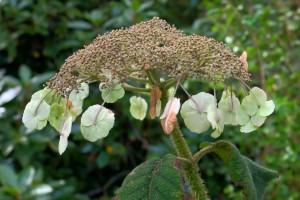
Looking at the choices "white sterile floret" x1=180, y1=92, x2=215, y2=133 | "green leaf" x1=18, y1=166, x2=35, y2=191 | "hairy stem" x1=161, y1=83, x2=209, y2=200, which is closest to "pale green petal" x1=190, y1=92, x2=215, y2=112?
"white sterile floret" x1=180, y1=92, x2=215, y2=133

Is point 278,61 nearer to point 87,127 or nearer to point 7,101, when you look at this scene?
point 7,101

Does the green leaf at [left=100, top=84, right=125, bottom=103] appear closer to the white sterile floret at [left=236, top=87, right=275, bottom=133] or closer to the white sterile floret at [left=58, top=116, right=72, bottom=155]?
the white sterile floret at [left=58, top=116, right=72, bottom=155]

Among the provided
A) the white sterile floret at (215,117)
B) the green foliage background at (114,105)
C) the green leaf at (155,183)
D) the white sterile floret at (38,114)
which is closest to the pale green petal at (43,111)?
the white sterile floret at (38,114)

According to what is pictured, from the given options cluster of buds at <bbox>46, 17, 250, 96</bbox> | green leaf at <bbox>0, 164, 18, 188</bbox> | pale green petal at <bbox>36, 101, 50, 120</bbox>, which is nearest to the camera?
cluster of buds at <bbox>46, 17, 250, 96</bbox>

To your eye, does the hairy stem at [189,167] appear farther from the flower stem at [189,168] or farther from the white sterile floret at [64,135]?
the white sterile floret at [64,135]

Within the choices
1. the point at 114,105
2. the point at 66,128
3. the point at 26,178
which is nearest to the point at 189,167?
the point at 66,128

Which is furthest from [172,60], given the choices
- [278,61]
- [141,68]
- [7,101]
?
[7,101]
